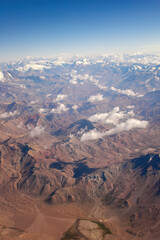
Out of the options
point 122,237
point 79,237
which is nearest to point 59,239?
point 79,237

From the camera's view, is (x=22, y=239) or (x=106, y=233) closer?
(x=22, y=239)

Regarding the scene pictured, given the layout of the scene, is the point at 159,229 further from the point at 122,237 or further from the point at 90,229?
the point at 90,229

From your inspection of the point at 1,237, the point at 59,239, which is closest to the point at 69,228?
the point at 59,239

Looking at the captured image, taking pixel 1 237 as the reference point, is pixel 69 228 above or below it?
below

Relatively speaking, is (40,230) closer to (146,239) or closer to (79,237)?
(79,237)

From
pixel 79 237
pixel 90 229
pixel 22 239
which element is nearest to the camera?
pixel 22 239

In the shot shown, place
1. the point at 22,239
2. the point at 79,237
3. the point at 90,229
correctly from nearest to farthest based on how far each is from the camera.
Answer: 1. the point at 22,239
2. the point at 79,237
3. the point at 90,229

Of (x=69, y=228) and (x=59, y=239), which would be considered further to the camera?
(x=69, y=228)

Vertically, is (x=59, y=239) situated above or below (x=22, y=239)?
below
